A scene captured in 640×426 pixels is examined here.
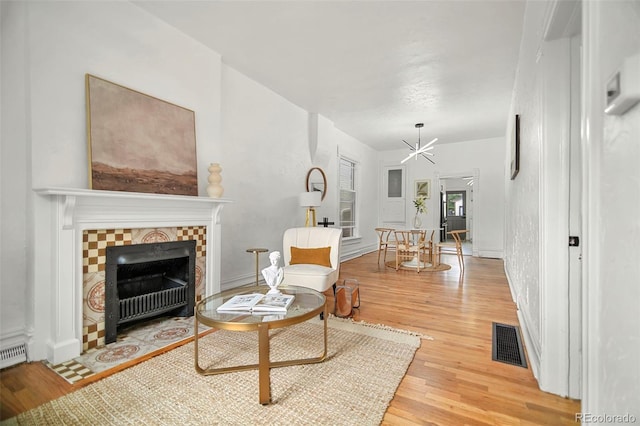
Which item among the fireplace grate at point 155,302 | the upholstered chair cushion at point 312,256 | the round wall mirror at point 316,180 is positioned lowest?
the fireplace grate at point 155,302

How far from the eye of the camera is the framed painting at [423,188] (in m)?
8.03

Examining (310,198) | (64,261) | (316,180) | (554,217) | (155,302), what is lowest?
(155,302)

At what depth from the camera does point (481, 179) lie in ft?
24.2

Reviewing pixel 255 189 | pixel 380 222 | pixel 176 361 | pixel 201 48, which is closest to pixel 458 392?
pixel 176 361

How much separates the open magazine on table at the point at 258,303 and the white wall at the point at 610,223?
57.5 inches

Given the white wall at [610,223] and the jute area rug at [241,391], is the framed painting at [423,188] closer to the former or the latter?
the jute area rug at [241,391]

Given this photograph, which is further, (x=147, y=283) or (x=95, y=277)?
(x=147, y=283)

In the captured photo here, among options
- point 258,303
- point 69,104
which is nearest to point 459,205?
point 258,303

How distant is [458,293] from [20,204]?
4.52m

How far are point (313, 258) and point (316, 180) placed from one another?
2.61m

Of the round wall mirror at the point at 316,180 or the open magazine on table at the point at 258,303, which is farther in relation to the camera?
the round wall mirror at the point at 316,180

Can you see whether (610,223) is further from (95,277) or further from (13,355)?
(13,355)

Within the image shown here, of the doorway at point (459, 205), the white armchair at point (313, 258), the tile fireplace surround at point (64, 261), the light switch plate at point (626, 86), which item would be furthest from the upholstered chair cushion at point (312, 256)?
the doorway at point (459, 205)

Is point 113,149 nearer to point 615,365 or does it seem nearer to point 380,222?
point 615,365
